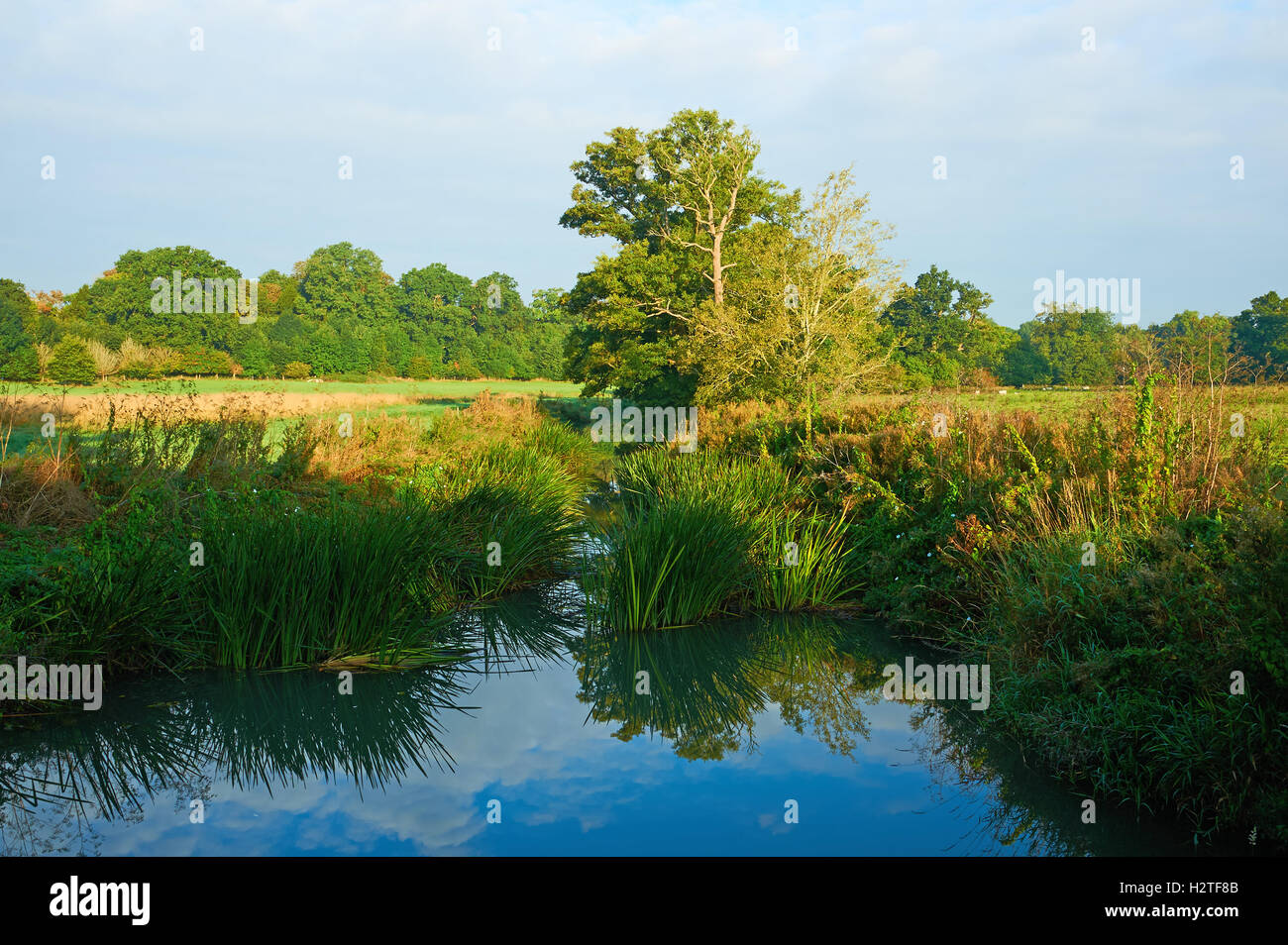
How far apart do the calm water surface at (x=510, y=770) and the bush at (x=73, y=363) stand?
28663 mm

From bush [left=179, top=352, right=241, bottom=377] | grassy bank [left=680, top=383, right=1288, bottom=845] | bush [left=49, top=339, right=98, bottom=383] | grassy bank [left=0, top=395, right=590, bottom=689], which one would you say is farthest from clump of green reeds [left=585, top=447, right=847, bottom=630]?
bush [left=179, top=352, right=241, bottom=377]

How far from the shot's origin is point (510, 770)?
473 centimetres

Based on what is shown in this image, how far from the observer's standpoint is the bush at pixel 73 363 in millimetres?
30884

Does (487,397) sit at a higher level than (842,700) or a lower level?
higher

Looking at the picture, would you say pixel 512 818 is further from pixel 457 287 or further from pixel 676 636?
pixel 457 287

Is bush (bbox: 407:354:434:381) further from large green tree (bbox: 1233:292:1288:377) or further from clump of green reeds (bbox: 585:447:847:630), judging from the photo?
clump of green reeds (bbox: 585:447:847:630)

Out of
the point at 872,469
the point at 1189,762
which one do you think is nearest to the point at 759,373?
the point at 872,469

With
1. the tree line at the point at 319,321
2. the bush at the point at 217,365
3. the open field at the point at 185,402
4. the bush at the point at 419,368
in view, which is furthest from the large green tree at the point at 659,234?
the bush at the point at 419,368

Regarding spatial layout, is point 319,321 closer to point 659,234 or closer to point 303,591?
point 659,234

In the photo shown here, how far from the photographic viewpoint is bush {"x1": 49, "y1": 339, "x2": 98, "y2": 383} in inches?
1216

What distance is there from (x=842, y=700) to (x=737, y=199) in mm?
30844

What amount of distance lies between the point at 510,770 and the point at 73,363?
39.3 m

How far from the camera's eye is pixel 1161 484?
6.40 meters

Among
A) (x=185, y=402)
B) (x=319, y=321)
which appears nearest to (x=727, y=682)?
(x=185, y=402)
